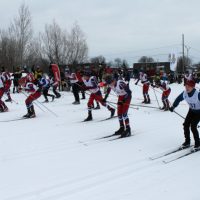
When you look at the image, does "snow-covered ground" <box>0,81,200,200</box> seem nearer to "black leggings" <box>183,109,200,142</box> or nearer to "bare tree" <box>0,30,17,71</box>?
"black leggings" <box>183,109,200,142</box>

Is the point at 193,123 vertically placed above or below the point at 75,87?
below

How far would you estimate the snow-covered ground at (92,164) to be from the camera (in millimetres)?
4965

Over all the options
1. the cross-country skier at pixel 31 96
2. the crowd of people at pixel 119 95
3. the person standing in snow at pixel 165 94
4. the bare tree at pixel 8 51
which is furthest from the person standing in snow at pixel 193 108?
the bare tree at pixel 8 51

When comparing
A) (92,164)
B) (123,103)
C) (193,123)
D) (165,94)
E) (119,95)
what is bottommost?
(92,164)

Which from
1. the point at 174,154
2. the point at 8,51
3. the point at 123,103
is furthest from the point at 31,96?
the point at 8,51

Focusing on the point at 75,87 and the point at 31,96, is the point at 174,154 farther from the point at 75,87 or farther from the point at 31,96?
the point at 75,87

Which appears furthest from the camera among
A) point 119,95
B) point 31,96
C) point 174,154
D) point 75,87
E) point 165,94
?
point 75,87

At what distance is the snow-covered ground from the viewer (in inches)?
195

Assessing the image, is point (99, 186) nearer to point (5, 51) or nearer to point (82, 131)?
point (82, 131)

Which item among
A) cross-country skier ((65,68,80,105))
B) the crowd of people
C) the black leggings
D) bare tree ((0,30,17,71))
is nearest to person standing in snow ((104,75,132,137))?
the crowd of people

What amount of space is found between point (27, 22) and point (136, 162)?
2930 cm

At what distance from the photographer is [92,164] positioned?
6348 millimetres

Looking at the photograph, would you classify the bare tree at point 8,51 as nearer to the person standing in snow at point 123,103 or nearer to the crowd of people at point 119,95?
the crowd of people at point 119,95

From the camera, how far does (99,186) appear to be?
17.0 feet
